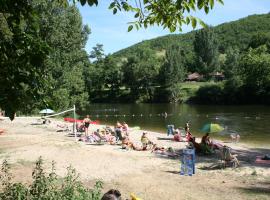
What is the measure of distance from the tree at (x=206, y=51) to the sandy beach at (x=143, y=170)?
10131 centimetres

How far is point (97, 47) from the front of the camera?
120 m

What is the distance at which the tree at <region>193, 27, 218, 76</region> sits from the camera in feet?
401

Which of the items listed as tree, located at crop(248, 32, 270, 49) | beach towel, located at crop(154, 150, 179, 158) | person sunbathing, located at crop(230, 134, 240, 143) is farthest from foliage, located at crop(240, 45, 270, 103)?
beach towel, located at crop(154, 150, 179, 158)

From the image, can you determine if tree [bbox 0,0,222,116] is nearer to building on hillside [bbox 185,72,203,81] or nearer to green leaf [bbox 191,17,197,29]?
green leaf [bbox 191,17,197,29]

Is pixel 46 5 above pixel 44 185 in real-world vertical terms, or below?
above

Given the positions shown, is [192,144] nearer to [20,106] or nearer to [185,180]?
[185,180]

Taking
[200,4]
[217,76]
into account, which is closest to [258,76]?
[217,76]

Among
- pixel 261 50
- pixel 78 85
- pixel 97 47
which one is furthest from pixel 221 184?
pixel 97 47

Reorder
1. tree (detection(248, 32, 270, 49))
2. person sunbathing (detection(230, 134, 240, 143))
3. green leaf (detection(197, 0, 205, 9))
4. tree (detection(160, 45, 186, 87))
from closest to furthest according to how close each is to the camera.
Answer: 1. green leaf (detection(197, 0, 205, 9))
2. person sunbathing (detection(230, 134, 240, 143))
3. tree (detection(160, 45, 186, 87))
4. tree (detection(248, 32, 270, 49))

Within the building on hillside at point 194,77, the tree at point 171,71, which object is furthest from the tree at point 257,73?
the building on hillside at point 194,77

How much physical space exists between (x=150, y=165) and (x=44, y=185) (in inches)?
373

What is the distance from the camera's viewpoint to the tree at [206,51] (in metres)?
122

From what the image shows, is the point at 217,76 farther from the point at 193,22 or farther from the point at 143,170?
the point at 193,22

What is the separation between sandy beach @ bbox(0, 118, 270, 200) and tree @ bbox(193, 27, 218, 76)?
332 feet
